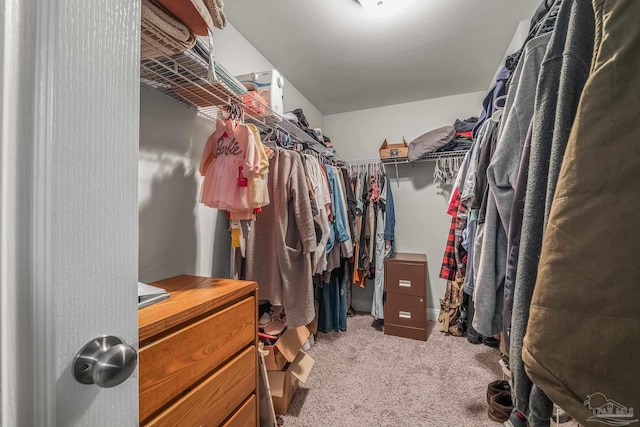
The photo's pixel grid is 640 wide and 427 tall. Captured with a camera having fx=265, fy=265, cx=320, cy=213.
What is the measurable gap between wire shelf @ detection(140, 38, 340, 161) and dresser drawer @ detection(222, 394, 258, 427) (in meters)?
1.29

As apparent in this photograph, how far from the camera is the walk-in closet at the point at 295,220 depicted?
28 centimetres

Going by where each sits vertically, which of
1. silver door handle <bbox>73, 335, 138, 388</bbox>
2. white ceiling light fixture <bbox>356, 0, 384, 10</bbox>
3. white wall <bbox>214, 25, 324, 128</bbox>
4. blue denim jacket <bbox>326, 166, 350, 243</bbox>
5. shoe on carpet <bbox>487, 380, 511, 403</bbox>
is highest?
white ceiling light fixture <bbox>356, 0, 384, 10</bbox>

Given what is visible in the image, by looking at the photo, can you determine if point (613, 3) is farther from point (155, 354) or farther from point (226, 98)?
point (226, 98)

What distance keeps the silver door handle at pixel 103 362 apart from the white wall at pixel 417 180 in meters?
2.97

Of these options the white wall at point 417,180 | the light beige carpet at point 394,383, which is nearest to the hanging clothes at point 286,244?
the light beige carpet at point 394,383

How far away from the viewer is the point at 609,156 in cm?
34

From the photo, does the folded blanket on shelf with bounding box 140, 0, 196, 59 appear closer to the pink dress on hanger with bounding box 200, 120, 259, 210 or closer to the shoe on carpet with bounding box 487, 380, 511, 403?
the pink dress on hanger with bounding box 200, 120, 259, 210

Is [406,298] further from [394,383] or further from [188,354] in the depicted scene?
[188,354]

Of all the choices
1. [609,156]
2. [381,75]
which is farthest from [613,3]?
[381,75]

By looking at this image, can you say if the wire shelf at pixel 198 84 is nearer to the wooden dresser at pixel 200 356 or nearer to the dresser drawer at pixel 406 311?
the wooden dresser at pixel 200 356

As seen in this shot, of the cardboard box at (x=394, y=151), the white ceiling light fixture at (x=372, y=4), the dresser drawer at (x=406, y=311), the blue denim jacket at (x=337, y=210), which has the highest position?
the white ceiling light fixture at (x=372, y=4)

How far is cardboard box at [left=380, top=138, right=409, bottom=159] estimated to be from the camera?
2.74 metres

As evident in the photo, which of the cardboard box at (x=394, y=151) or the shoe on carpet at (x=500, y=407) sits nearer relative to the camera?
the shoe on carpet at (x=500, y=407)

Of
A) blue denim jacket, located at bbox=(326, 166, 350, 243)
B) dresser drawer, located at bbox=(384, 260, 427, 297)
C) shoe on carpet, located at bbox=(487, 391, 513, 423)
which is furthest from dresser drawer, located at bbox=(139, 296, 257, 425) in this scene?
dresser drawer, located at bbox=(384, 260, 427, 297)
